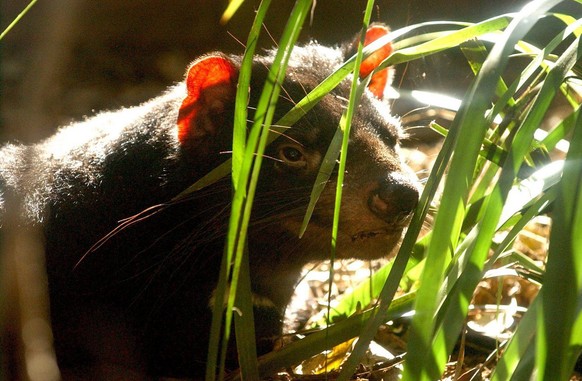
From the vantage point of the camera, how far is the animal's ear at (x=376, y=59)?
2953mm

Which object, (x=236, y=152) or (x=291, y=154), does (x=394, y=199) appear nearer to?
(x=291, y=154)

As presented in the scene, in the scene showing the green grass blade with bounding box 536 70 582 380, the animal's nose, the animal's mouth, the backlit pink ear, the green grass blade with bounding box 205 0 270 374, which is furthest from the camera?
the backlit pink ear

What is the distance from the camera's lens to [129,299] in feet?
8.95

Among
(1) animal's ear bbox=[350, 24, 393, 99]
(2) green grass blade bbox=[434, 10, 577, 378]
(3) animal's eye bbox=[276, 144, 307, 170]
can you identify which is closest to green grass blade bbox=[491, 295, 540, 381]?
(2) green grass blade bbox=[434, 10, 577, 378]

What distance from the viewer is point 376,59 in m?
3.02

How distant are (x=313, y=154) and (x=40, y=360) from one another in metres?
1.38

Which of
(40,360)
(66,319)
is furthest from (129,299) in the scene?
(40,360)

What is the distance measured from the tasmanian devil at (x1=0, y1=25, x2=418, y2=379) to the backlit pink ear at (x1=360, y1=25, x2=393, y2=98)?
0.21 m

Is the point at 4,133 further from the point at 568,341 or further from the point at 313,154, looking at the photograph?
the point at 568,341

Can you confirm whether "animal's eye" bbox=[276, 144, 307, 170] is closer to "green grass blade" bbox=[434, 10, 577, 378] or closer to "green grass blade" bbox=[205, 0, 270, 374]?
"green grass blade" bbox=[205, 0, 270, 374]

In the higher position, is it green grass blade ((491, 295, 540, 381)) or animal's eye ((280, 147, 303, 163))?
animal's eye ((280, 147, 303, 163))

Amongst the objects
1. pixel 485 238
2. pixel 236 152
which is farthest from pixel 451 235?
pixel 236 152

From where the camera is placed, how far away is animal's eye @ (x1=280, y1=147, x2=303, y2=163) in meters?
2.61

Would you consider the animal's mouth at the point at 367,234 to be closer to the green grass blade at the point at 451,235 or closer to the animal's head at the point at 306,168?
the animal's head at the point at 306,168
